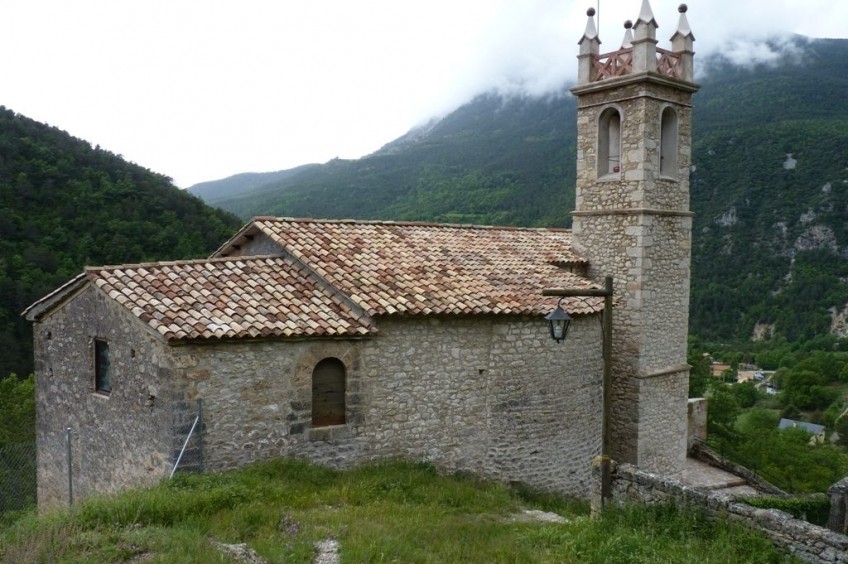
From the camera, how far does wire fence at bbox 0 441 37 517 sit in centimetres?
1267

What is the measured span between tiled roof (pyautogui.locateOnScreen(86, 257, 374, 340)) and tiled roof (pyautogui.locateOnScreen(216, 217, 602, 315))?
0.36 meters

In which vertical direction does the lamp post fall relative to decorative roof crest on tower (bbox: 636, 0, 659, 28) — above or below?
below

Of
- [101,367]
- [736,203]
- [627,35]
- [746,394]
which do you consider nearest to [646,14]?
[627,35]

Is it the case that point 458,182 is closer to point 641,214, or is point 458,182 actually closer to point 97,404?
point 641,214

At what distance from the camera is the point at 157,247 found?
28.0 meters

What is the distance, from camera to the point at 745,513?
720 cm

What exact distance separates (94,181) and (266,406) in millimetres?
24130

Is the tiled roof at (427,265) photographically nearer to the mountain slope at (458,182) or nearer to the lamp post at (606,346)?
the lamp post at (606,346)

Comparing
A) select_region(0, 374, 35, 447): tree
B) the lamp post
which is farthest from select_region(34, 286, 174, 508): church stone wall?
select_region(0, 374, 35, 447): tree

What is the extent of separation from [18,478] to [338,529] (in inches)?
340

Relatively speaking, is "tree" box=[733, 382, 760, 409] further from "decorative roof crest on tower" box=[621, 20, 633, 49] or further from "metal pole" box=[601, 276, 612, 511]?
"metal pole" box=[601, 276, 612, 511]

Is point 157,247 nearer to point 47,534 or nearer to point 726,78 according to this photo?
point 47,534

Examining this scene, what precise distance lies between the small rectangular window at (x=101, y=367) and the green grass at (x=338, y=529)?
2707 millimetres

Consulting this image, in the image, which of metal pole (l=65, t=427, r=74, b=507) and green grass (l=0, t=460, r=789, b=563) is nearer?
green grass (l=0, t=460, r=789, b=563)
